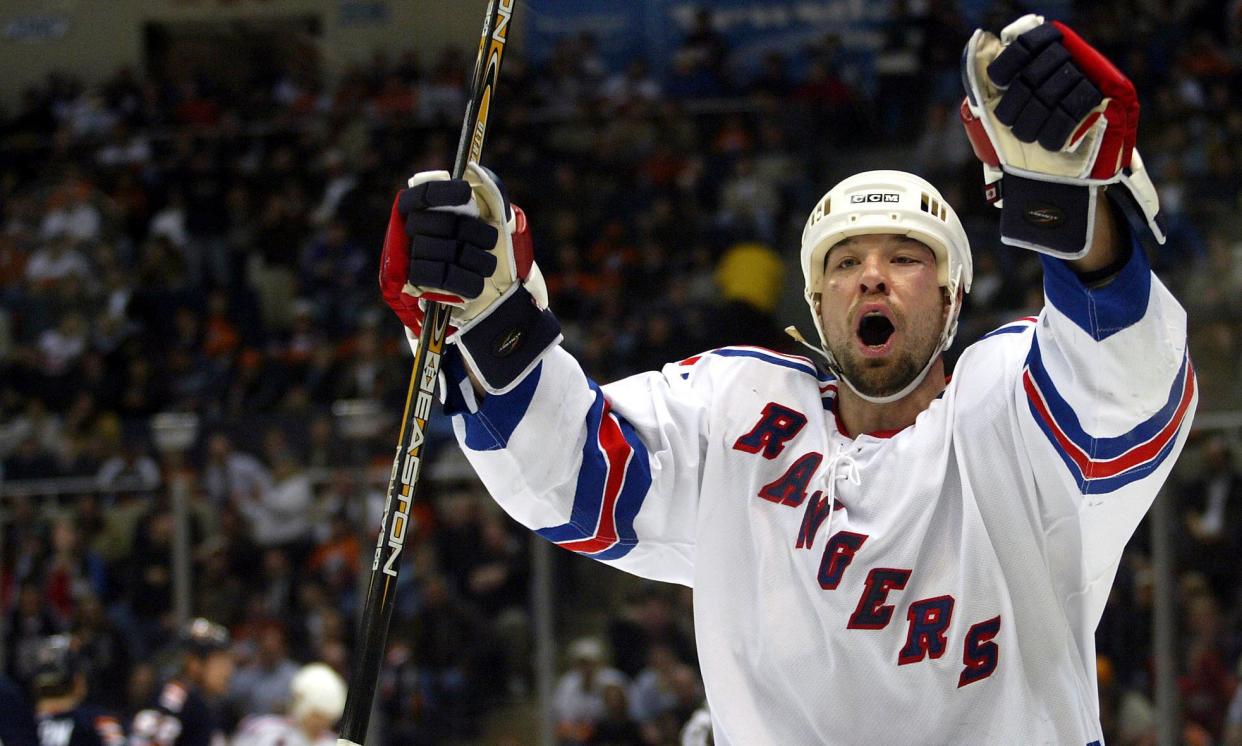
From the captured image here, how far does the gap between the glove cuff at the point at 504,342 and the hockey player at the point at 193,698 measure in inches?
142

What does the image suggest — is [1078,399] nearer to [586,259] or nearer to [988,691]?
[988,691]

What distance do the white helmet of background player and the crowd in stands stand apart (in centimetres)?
348

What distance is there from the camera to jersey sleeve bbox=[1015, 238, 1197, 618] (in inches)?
89.7

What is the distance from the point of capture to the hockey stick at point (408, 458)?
8.64 feet

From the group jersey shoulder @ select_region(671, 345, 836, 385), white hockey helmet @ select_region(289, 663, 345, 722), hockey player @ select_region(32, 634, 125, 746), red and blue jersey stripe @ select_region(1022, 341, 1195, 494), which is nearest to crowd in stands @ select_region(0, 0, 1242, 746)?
white hockey helmet @ select_region(289, 663, 345, 722)

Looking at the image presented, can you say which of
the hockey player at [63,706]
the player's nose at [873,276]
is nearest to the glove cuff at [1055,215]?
the player's nose at [873,276]

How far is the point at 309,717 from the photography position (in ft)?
21.1

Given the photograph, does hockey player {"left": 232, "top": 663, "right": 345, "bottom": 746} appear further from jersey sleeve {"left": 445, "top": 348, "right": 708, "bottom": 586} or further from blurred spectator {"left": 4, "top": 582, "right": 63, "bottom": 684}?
jersey sleeve {"left": 445, "top": 348, "right": 708, "bottom": 586}

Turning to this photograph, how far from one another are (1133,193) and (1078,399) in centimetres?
28

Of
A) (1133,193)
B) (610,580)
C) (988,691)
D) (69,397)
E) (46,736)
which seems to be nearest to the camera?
(1133,193)

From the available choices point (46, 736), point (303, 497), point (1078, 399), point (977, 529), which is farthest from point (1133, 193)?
point (303, 497)

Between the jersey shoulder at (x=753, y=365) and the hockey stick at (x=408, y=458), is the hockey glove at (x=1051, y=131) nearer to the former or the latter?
the jersey shoulder at (x=753, y=365)

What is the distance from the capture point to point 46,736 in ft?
17.0

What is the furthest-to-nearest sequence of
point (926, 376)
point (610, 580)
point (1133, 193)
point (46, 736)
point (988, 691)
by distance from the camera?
point (610, 580)
point (46, 736)
point (926, 376)
point (988, 691)
point (1133, 193)
